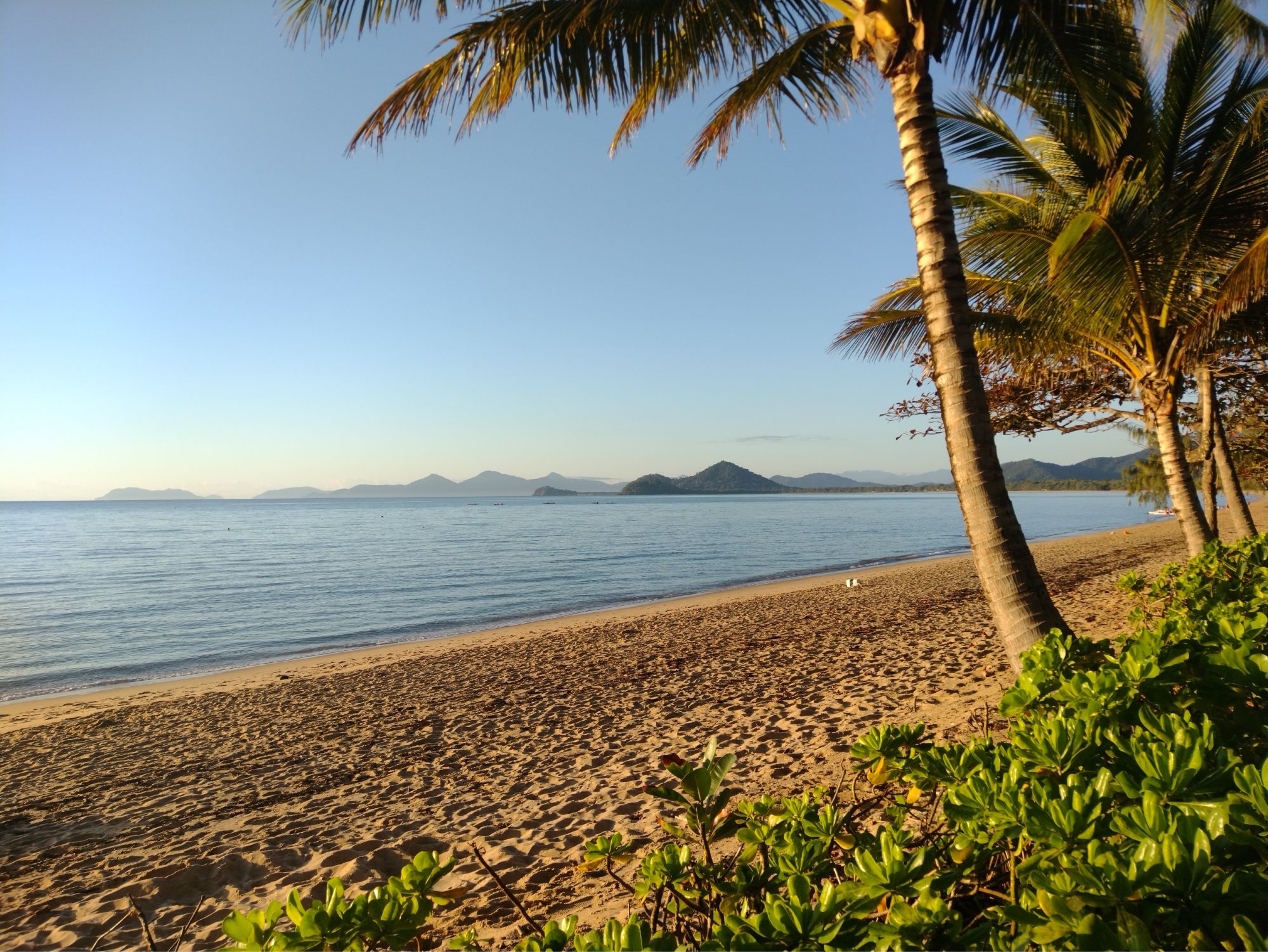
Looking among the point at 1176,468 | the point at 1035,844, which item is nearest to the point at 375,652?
the point at 1176,468

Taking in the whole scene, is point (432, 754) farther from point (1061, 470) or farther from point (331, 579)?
point (1061, 470)

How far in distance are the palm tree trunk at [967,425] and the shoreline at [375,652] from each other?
34.7ft

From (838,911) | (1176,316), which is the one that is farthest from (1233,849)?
(1176,316)

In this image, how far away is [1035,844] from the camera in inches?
51.8

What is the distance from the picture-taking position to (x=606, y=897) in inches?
137

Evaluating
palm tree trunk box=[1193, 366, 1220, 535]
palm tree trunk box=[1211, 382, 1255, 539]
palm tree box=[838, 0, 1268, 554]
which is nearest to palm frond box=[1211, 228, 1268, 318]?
palm tree box=[838, 0, 1268, 554]

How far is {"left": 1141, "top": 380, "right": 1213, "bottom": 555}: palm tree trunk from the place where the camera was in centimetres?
683

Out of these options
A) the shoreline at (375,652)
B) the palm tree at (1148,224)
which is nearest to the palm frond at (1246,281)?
the palm tree at (1148,224)

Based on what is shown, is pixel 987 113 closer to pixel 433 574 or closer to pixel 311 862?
pixel 311 862

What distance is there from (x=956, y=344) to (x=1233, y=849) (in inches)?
124

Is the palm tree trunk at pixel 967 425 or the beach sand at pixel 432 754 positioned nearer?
the palm tree trunk at pixel 967 425

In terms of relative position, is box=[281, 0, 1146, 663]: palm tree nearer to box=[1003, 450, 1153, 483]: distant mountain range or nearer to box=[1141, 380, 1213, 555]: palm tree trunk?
box=[1141, 380, 1213, 555]: palm tree trunk

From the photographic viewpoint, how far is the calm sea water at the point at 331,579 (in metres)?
15.0

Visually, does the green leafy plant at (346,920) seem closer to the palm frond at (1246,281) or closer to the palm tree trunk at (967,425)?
the palm tree trunk at (967,425)
